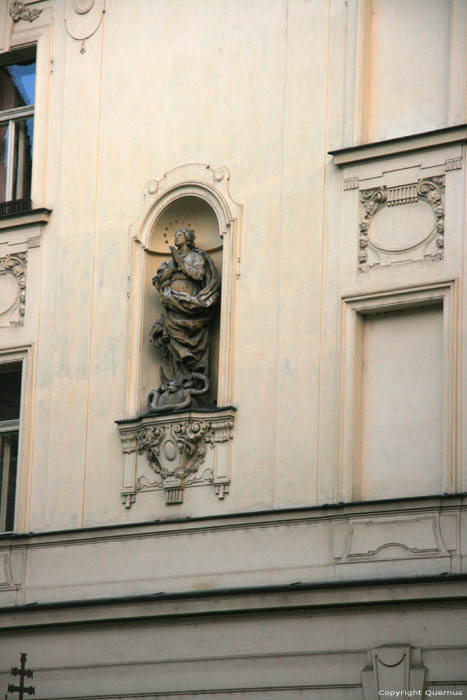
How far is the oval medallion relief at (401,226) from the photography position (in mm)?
17625

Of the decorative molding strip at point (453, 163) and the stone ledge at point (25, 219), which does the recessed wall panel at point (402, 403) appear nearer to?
the decorative molding strip at point (453, 163)

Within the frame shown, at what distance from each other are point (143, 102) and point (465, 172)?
3.98 metres

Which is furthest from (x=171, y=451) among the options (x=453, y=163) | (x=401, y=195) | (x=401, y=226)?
(x=453, y=163)

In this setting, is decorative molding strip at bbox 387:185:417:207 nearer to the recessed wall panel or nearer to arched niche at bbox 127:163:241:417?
the recessed wall panel

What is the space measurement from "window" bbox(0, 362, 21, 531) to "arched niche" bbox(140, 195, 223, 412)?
5.72 ft

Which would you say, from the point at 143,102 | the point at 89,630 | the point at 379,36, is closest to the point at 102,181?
the point at 143,102

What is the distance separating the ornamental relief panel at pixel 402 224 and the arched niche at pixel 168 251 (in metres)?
1.83

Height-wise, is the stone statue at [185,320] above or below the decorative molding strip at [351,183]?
below

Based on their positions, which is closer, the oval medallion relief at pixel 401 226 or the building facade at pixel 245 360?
the building facade at pixel 245 360

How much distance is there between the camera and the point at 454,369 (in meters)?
17.1

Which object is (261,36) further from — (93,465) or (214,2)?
(93,465)

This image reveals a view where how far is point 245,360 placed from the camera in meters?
18.5

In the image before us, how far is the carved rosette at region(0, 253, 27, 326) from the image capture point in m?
20.5

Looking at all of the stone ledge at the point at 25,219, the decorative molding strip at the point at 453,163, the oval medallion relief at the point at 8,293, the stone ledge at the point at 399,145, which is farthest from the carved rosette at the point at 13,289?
the decorative molding strip at the point at 453,163
